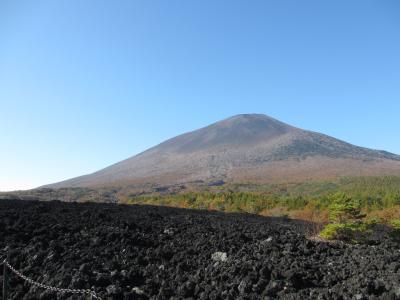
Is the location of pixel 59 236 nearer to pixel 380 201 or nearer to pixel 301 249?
pixel 301 249

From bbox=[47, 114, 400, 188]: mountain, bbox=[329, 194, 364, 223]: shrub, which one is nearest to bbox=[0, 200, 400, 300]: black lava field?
bbox=[329, 194, 364, 223]: shrub

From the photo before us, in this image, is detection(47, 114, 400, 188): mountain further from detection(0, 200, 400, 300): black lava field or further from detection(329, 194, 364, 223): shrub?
detection(0, 200, 400, 300): black lava field

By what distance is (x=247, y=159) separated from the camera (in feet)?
338

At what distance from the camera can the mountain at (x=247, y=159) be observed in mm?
78875

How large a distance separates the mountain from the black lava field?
5797 centimetres

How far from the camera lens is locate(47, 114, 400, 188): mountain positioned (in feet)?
259

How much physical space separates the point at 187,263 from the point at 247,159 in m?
96.0

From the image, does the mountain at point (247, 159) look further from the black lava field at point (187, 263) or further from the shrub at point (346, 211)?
the black lava field at point (187, 263)

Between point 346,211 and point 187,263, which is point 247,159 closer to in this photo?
point 346,211

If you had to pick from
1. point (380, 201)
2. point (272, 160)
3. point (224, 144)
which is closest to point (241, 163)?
point (272, 160)

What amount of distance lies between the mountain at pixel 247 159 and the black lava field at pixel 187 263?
5797 centimetres

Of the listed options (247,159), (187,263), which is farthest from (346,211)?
(247,159)

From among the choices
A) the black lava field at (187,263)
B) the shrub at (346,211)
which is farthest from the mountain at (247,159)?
the black lava field at (187,263)

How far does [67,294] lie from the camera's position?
6.72m
